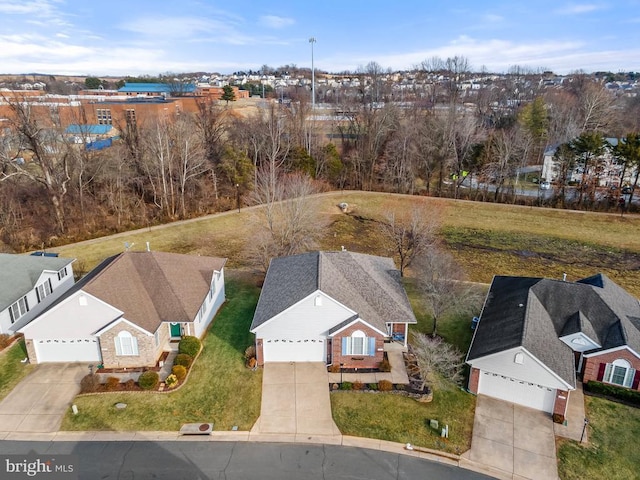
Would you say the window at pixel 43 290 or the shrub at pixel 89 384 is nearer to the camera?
the shrub at pixel 89 384

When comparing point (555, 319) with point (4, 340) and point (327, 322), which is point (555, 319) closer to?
point (327, 322)

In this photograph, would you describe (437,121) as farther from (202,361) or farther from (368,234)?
(202,361)

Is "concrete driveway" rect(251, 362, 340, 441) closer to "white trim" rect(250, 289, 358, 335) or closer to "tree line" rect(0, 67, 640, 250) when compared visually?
"white trim" rect(250, 289, 358, 335)

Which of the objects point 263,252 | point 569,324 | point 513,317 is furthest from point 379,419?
point 263,252

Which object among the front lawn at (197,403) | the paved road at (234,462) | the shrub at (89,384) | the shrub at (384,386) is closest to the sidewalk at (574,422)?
the paved road at (234,462)

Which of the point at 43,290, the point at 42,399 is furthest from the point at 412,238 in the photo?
the point at 43,290

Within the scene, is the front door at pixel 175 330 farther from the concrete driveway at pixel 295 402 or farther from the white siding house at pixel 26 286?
Answer: the white siding house at pixel 26 286
